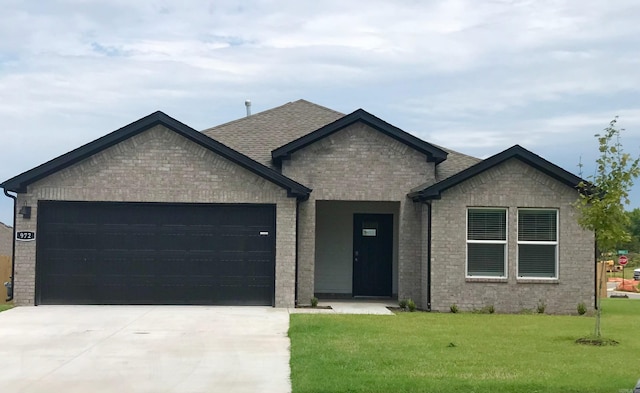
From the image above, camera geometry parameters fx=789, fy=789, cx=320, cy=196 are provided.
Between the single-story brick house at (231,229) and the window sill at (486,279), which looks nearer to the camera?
the single-story brick house at (231,229)

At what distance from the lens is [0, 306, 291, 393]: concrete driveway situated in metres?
9.95

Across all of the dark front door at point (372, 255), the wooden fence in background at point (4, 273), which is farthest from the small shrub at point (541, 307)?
the wooden fence in background at point (4, 273)

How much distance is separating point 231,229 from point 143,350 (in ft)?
23.4

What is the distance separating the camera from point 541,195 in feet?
65.0

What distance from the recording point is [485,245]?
19.9 m

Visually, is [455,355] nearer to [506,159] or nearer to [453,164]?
[506,159]

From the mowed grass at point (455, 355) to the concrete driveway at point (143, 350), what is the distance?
57 centimetres

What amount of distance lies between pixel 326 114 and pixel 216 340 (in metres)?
13.5

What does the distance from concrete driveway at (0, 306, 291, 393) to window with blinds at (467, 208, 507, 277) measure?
17.2 feet

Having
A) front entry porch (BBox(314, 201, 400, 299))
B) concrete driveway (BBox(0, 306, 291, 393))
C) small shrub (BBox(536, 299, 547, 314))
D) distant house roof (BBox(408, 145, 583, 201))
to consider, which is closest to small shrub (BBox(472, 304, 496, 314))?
small shrub (BBox(536, 299, 547, 314))

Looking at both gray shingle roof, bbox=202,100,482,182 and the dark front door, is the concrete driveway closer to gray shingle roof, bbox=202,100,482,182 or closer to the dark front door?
the dark front door

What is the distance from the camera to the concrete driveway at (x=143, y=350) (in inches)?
392

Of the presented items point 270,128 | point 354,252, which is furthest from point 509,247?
point 270,128

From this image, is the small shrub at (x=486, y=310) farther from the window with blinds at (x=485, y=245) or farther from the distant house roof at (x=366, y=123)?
the distant house roof at (x=366, y=123)
